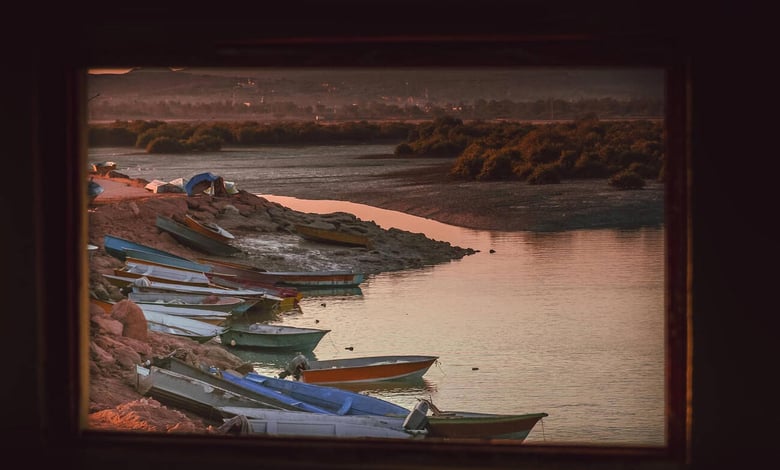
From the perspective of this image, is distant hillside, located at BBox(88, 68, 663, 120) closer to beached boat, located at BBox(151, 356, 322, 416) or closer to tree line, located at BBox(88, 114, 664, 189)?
tree line, located at BBox(88, 114, 664, 189)

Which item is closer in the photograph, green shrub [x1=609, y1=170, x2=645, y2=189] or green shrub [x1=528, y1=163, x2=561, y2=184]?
green shrub [x1=609, y1=170, x2=645, y2=189]

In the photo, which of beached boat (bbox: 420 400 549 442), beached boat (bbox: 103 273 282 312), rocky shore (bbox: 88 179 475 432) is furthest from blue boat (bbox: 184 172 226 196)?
beached boat (bbox: 420 400 549 442)

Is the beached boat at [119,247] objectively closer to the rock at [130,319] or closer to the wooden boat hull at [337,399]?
the rock at [130,319]

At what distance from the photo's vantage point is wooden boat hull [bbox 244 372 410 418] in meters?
9.83

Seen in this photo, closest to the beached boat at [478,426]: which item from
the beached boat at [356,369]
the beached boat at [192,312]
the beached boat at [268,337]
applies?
the beached boat at [356,369]

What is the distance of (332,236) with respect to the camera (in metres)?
22.0

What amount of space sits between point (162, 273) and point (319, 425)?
1027 cm

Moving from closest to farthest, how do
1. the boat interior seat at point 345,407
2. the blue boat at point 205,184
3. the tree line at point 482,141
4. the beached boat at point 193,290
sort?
the boat interior seat at point 345,407 < the beached boat at point 193,290 < the tree line at point 482,141 < the blue boat at point 205,184

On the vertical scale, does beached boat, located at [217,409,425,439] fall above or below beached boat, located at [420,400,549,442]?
above

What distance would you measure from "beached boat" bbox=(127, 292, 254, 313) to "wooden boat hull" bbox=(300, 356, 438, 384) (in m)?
3.37

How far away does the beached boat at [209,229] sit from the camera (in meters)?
20.4
